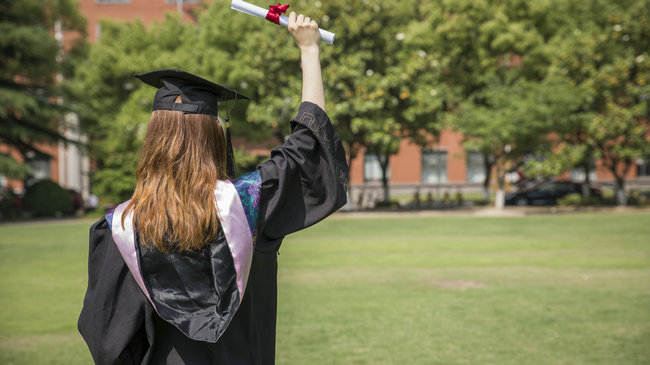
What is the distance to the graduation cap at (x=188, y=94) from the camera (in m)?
2.25

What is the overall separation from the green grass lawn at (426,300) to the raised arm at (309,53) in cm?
378

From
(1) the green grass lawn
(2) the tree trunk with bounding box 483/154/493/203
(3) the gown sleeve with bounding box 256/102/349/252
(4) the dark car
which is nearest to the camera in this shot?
(3) the gown sleeve with bounding box 256/102/349/252

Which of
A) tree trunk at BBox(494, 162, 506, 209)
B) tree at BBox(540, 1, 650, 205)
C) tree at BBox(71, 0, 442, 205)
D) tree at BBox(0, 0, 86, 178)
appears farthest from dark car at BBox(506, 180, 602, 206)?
tree at BBox(0, 0, 86, 178)

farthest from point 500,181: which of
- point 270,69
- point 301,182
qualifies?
point 301,182

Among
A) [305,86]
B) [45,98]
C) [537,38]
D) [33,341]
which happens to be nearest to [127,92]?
[45,98]

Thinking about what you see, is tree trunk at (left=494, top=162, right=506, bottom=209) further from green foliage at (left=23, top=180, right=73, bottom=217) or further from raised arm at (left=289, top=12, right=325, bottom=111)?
raised arm at (left=289, top=12, right=325, bottom=111)

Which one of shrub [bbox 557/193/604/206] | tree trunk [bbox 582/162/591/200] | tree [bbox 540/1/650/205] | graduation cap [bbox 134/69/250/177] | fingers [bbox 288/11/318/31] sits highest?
tree [bbox 540/1/650/205]

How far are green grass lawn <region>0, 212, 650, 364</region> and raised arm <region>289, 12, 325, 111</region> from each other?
378 centimetres

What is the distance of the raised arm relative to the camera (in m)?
2.31

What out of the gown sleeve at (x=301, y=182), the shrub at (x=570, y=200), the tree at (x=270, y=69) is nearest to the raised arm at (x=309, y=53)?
the gown sleeve at (x=301, y=182)

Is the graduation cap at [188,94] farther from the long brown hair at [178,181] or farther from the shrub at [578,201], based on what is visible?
the shrub at [578,201]

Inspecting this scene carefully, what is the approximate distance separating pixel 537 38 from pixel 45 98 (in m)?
20.7

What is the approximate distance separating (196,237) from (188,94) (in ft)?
1.78

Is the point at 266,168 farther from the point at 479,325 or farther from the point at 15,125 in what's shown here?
the point at 15,125
